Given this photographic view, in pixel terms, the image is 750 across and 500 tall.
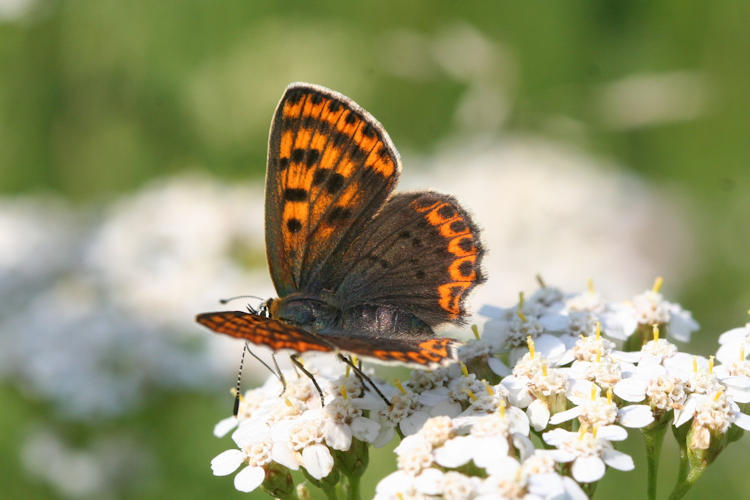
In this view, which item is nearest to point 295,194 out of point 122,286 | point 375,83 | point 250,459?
point 250,459

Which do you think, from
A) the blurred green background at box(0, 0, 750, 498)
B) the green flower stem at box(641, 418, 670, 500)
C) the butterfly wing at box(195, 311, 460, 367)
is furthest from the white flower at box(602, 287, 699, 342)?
the blurred green background at box(0, 0, 750, 498)

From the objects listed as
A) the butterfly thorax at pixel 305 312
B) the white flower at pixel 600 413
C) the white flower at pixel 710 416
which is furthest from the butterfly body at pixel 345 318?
the white flower at pixel 710 416

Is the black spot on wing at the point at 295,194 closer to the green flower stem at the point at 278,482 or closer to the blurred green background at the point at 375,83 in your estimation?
the green flower stem at the point at 278,482

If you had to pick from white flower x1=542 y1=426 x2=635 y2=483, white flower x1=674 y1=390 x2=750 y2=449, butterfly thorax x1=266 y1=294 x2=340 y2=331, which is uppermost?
butterfly thorax x1=266 y1=294 x2=340 y2=331

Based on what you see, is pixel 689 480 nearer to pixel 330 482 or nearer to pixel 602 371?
pixel 602 371

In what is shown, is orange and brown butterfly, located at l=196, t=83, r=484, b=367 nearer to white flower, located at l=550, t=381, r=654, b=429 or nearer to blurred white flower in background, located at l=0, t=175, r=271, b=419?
white flower, located at l=550, t=381, r=654, b=429

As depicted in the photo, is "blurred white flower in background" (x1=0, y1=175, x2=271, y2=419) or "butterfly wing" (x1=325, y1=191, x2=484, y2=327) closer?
"butterfly wing" (x1=325, y1=191, x2=484, y2=327)

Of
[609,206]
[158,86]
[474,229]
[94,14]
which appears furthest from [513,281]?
[94,14]
